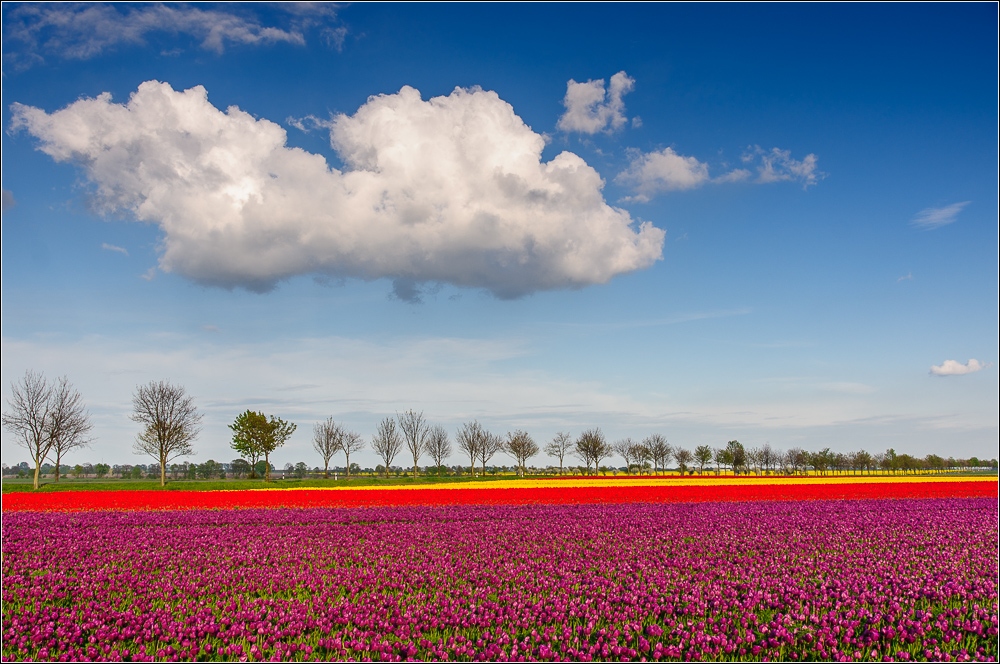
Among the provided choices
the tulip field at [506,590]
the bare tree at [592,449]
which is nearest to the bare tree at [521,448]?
the bare tree at [592,449]

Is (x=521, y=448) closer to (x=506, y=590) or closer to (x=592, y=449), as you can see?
(x=592, y=449)

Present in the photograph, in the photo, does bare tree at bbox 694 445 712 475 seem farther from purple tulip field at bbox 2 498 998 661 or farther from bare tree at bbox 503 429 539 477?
purple tulip field at bbox 2 498 998 661

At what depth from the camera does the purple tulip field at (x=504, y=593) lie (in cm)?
790

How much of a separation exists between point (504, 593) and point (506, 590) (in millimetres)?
184

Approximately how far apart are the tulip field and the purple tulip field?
40 millimetres

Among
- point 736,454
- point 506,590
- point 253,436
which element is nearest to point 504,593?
point 506,590

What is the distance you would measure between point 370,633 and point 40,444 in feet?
187

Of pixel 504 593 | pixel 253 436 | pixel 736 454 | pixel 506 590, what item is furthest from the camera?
pixel 736 454

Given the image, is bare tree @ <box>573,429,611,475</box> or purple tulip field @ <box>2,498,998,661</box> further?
bare tree @ <box>573,429,611,475</box>

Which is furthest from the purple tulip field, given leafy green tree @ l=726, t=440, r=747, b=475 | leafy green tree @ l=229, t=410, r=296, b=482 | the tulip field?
leafy green tree @ l=726, t=440, r=747, b=475

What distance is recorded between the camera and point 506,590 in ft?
33.3

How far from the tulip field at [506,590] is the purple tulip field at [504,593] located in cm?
4

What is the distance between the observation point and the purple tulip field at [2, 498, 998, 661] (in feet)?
25.9

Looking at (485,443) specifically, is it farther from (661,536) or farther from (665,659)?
(665,659)
